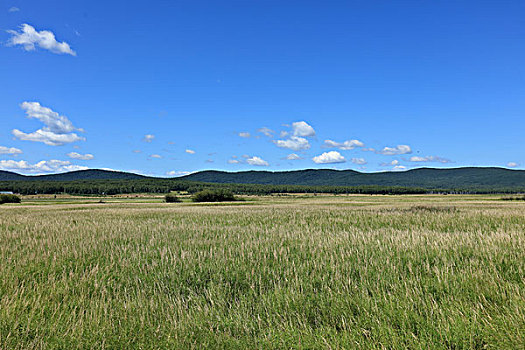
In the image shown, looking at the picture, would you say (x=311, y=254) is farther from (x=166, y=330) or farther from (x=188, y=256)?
(x=166, y=330)

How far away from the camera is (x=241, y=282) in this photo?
19.4ft

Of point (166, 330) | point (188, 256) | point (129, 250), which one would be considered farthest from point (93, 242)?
point (166, 330)

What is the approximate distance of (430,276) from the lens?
19.2 ft

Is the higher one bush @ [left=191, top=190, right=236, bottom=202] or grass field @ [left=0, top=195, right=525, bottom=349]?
bush @ [left=191, top=190, right=236, bottom=202]

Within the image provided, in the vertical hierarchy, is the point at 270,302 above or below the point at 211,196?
below

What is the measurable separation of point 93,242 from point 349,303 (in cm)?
867

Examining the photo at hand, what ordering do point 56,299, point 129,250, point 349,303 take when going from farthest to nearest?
point 129,250, point 56,299, point 349,303

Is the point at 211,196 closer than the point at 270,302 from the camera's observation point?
No

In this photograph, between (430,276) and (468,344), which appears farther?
(430,276)

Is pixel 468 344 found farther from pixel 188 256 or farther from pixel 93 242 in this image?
pixel 93 242

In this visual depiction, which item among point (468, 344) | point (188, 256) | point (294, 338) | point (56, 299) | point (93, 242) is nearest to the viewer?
point (468, 344)

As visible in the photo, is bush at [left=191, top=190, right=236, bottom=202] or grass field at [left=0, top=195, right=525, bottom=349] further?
bush at [left=191, top=190, right=236, bottom=202]

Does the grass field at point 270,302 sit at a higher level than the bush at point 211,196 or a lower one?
lower

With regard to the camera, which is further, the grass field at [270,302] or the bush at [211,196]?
the bush at [211,196]
